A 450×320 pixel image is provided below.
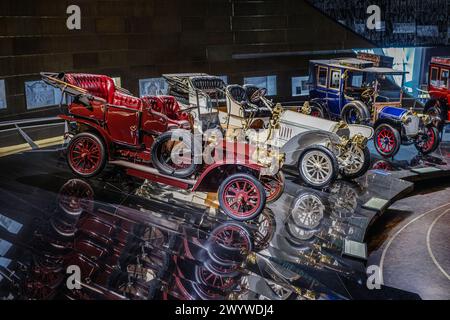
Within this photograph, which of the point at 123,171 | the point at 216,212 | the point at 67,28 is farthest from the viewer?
the point at 67,28

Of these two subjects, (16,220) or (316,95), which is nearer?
(16,220)

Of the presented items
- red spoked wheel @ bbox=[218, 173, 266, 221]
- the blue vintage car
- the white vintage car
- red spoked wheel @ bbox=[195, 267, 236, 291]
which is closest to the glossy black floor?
red spoked wheel @ bbox=[195, 267, 236, 291]

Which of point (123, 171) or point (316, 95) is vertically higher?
point (316, 95)

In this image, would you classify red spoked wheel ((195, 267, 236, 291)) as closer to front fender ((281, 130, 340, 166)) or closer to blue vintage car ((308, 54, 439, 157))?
front fender ((281, 130, 340, 166))

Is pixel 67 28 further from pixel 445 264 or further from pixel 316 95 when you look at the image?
pixel 445 264

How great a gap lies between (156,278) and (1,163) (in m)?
4.59

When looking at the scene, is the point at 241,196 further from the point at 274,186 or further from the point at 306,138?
the point at 306,138

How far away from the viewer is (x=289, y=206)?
762 cm

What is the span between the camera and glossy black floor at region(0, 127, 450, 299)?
517 centimetres

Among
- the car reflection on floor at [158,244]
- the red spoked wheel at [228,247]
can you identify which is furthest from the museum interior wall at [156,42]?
the red spoked wheel at [228,247]

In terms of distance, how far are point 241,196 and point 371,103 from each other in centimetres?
540

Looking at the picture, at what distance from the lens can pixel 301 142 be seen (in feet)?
29.0

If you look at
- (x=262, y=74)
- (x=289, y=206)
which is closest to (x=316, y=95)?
(x=262, y=74)

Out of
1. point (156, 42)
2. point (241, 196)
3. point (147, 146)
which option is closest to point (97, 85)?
point (147, 146)
